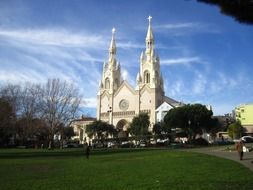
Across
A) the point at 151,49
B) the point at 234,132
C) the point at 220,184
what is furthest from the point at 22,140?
the point at 220,184

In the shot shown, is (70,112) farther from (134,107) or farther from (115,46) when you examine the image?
(115,46)

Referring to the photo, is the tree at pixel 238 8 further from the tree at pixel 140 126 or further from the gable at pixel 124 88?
the gable at pixel 124 88

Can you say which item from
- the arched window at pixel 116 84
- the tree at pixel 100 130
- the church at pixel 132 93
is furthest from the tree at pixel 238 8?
the arched window at pixel 116 84

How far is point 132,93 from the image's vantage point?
417ft

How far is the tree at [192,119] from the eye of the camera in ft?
250

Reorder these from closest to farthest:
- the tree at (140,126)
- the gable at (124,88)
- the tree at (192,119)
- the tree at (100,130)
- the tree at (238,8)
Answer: the tree at (238,8) → the tree at (192,119) → the tree at (140,126) → the tree at (100,130) → the gable at (124,88)

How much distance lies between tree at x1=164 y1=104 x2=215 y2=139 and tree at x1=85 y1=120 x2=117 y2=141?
106ft

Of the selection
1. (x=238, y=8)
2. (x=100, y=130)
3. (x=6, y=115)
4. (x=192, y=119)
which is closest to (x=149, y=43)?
(x=100, y=130)

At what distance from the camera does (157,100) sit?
4877 inches

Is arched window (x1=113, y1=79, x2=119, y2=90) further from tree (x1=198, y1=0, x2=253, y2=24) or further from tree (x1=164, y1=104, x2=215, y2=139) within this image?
tree (x1=198, y1=0, x2=253, y2=24)

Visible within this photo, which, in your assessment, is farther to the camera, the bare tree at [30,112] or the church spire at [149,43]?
the church spire at [149,43]

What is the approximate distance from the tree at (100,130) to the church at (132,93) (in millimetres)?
11161

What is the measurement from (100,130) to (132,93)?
947 inches

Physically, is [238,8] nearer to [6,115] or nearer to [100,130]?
[6,115]
